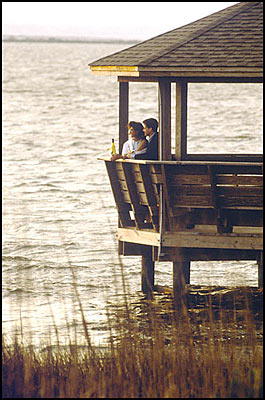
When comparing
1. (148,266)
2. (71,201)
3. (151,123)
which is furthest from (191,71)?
(71,201)

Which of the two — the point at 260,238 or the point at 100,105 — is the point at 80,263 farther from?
the point at 100,105

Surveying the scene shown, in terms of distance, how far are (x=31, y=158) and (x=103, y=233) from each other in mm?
18454

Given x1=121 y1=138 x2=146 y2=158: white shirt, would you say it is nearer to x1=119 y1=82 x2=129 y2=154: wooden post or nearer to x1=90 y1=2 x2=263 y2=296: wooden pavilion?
x1=90 y1=2 x2=263 y2=296: wooden pavilion

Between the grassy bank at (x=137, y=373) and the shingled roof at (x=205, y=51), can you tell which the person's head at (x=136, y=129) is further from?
the grassy bank at (x=137, y=373)

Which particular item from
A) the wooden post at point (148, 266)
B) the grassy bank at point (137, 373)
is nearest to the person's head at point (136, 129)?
the wooden post at point (148, 266)

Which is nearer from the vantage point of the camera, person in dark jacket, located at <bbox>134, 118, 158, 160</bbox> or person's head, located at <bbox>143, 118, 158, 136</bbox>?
person in dark jacket, located at <bbox>134, 118, 158, 160</bbox>

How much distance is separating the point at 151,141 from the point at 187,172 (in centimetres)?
127

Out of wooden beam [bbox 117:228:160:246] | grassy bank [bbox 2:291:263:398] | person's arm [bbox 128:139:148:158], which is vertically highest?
person's arm [bbox 128:139:148:158]

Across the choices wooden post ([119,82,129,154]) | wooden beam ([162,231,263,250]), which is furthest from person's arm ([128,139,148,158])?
wooden beam ([162,231,263,250])

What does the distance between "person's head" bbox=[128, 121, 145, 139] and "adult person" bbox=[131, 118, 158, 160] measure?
0.21 m

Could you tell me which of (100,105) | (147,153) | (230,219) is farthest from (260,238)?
(100,105)

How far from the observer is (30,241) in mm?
23047

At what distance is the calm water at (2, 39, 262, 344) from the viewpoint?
16.0m

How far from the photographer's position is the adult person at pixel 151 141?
13680 mm
